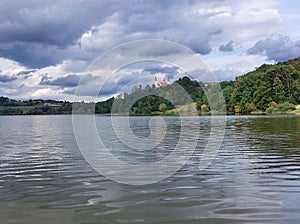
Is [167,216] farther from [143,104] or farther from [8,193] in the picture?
[143,104]

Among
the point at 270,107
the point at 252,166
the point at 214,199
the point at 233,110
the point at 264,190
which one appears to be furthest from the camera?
the point at 233,110

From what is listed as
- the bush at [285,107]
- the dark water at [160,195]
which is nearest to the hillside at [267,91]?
the bush at [285,107]

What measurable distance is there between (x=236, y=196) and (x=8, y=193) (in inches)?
282

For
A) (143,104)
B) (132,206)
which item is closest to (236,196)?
(132,206)

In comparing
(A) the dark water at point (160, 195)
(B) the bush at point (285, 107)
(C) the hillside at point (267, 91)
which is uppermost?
(C) the hillside at point (267, 91)

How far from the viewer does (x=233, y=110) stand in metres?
179

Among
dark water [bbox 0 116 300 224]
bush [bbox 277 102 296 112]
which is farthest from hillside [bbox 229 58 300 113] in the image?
dark water [bbox 0 116 300 224]

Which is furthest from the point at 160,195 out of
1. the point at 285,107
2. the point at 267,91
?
the point at 267,91

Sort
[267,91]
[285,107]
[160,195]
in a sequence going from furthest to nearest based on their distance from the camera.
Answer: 1. [267,91]
2. [285,107]
3. [160,195]

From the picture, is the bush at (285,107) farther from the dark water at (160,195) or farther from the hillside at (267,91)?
the dark water at (160,195)

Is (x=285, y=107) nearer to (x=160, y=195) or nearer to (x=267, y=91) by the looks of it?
A: (x=267, y=91)

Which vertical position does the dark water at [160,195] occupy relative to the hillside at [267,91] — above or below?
below

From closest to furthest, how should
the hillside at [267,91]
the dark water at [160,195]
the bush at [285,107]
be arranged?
1. the dark water at [160,195]
2. the bush at [285,107]
3. the hillside at [267,91]

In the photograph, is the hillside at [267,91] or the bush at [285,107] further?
the hillside at [267,91]
